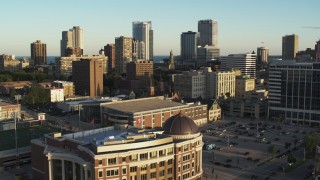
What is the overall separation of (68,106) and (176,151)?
73.5 m

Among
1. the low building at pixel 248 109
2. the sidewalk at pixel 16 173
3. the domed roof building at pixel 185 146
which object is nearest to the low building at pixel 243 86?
the low building at pixel 248 109

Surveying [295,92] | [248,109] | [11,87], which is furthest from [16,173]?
[11,87]

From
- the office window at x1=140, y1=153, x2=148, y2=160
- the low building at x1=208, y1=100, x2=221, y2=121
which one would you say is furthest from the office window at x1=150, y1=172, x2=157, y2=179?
the low building at x1=208, y1=100, x2=221, y2=121

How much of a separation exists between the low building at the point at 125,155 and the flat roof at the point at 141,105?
31096 mm

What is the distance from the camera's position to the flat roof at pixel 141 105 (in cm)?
8662

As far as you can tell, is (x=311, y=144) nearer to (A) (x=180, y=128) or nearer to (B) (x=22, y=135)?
(A) (x=180, y=128)

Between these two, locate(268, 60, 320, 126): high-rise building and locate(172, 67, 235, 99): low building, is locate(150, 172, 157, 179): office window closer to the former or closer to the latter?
locate(268, 60, 320, 126): high-rise building

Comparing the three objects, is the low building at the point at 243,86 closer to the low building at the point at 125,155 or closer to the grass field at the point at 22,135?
the grass field at the point at 22,135

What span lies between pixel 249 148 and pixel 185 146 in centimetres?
2845

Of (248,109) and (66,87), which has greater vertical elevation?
(66,87)

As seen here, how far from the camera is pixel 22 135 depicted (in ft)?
245

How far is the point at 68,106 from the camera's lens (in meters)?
116

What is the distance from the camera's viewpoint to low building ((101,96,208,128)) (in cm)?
8312

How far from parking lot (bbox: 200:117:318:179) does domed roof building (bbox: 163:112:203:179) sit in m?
7.54
